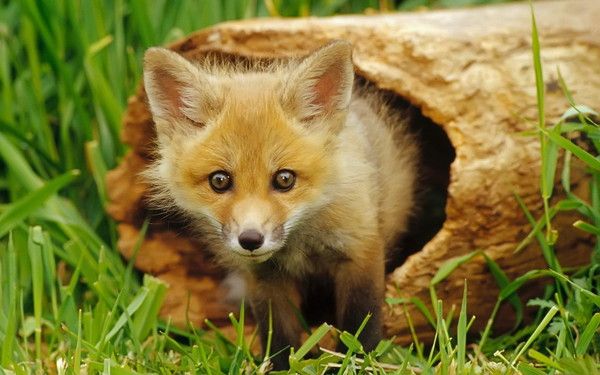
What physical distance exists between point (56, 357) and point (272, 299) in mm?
809

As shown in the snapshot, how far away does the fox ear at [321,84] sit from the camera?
2.92 m

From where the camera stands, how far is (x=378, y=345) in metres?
2.99

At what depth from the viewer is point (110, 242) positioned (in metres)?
4.27

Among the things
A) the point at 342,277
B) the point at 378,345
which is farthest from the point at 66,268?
the point at 378,345

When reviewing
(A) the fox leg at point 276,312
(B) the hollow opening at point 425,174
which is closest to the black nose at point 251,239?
(A) the fox leg at point 276,312

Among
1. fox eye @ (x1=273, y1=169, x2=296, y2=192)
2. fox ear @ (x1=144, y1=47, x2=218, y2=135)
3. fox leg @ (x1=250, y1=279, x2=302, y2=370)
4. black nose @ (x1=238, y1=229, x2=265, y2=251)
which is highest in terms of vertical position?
fox ear @ (x1=144, y1=47, x2=218, y2=135)

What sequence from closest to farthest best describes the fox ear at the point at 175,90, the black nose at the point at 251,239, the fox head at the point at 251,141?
the black nose at the point at 251,239
the fox head at the point at 251,141
the fox ear at the point at 175,90

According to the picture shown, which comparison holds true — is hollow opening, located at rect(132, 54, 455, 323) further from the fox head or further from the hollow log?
the fox head

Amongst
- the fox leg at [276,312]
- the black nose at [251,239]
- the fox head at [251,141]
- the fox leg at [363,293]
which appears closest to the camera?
the black nose at [251,239]

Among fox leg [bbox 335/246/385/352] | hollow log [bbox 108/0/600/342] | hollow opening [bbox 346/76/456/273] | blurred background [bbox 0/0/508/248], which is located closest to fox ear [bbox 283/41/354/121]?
hollow log [bbox 108/0/600/342]

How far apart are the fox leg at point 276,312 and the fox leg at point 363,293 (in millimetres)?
231

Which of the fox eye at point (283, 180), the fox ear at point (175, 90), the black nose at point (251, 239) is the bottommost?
the black nose at point (251, 239)

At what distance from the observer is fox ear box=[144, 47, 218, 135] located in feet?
9.89

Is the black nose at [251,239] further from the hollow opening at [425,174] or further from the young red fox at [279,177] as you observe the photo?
the hollow opening at [425,174]
